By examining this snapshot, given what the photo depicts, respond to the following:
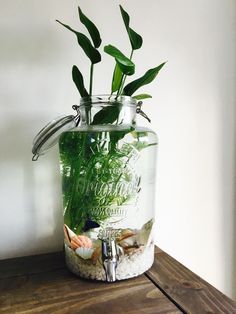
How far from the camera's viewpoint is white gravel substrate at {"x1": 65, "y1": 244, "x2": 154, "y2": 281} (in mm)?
624

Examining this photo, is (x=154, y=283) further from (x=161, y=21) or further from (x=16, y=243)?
(x=161, y=21)

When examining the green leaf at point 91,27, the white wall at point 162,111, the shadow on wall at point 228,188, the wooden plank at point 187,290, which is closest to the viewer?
the wooden plank at point 187,290

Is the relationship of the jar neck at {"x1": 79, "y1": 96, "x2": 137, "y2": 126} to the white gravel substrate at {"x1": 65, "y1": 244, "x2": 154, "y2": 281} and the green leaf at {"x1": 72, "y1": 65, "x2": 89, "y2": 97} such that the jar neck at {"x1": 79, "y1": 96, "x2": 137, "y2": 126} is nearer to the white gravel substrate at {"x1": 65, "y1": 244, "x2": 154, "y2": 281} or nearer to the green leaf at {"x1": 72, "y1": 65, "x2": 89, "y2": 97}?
the green leaf at {"x1": 72, "y1": 65, "x2": 89, "y2": 97}

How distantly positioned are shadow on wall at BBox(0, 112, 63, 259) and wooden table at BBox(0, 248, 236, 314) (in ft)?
0.33

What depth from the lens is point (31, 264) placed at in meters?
0.73

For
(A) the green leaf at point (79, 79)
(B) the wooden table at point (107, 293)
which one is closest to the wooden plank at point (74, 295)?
(B) the wooden table at point (107, 293)

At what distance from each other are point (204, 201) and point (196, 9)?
595 mm

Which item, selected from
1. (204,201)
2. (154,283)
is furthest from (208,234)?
(154,283)

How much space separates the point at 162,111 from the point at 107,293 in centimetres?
53

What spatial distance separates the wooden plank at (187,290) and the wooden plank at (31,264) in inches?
9.0

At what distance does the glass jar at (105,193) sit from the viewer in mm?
621

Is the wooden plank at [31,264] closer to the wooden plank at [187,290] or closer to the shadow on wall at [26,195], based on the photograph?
the shadow on wall at [26,195]

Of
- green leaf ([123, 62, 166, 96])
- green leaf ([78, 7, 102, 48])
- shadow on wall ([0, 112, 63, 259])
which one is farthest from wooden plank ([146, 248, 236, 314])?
green leaf ([78, 7, 102, 48])

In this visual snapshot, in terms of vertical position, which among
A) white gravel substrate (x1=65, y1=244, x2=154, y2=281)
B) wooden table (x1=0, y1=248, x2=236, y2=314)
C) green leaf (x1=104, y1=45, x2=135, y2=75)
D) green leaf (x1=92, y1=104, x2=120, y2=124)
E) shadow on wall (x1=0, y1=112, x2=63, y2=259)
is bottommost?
wooden table (x1=0, y1=248, x2=236, y2=314)
